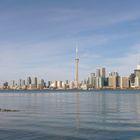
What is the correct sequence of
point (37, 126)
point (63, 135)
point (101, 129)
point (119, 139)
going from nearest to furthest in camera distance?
point (119, 139) < point (63, 135) < point (101, 129) < point (37, 126)

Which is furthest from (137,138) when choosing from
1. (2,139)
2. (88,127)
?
(2,139)

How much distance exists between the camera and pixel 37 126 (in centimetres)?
5100

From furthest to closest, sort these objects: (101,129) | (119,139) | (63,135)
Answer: (101,129) → (63,135) → (119,139)

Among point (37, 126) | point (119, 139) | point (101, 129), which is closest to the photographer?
point (119, 139)

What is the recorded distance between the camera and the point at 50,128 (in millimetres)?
48875

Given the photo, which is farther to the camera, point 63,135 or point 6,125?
point 6,125

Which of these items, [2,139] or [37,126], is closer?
[2,139]

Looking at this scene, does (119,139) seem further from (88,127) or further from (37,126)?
(37,126)

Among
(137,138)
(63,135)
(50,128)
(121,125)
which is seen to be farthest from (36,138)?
(121,125)

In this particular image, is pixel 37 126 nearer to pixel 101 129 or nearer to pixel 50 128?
pixel 50 128

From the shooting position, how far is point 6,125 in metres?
52.9

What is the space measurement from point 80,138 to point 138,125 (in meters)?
13.7

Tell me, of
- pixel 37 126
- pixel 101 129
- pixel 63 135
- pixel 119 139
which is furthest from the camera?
pixel 37 126

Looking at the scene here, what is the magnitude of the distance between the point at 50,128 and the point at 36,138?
8.20m
